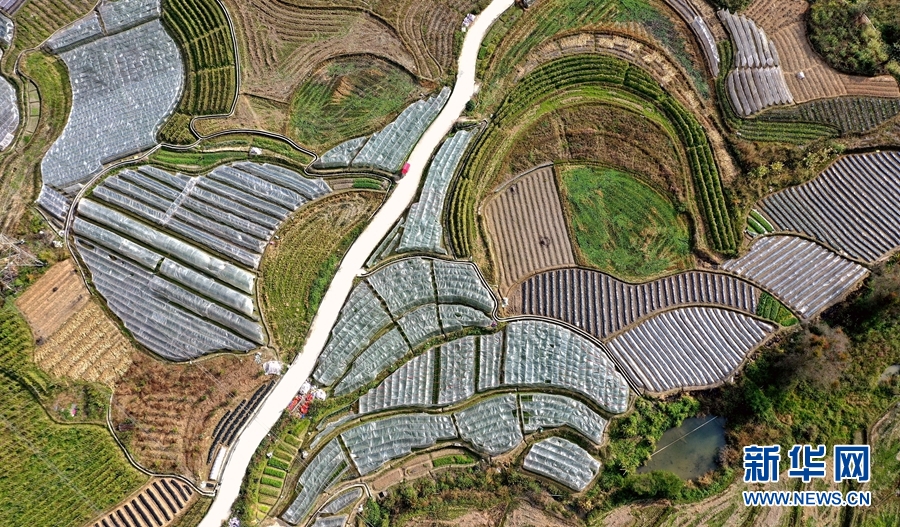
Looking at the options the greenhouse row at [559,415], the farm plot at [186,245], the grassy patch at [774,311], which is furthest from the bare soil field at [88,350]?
the grassy patch at [774,311]

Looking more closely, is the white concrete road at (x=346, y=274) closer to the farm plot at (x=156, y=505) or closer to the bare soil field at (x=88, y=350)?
the farm plot at (x=156, y=505)

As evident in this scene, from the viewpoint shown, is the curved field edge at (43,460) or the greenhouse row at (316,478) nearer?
the curved field edge at (43,460)

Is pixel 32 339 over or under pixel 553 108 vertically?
under

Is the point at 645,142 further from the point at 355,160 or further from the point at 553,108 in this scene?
the point at 355,160

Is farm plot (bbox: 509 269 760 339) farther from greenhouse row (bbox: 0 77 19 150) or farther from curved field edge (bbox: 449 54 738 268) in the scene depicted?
greenhouse row (bbox: 0 77 19 150)

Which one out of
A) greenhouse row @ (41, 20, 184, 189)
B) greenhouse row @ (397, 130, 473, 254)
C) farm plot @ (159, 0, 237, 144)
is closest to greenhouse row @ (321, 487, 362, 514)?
greenhouse row @ (397, 130, 473, 254)

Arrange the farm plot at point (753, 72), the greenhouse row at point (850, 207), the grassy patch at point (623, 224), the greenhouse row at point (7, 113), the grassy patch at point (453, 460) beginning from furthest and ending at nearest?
the farm plot at point (753, 72), the greenhouse row at point (7, 113), the greenhouse row at point (850, 207), the grassy patch at point (623, 224), the grassy patch at point (453, 460)

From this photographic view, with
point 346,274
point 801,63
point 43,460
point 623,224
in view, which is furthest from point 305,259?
point 801,63

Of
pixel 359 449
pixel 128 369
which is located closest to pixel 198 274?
pixel 128 369

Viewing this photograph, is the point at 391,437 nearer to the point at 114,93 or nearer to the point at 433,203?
the point at 433,203
